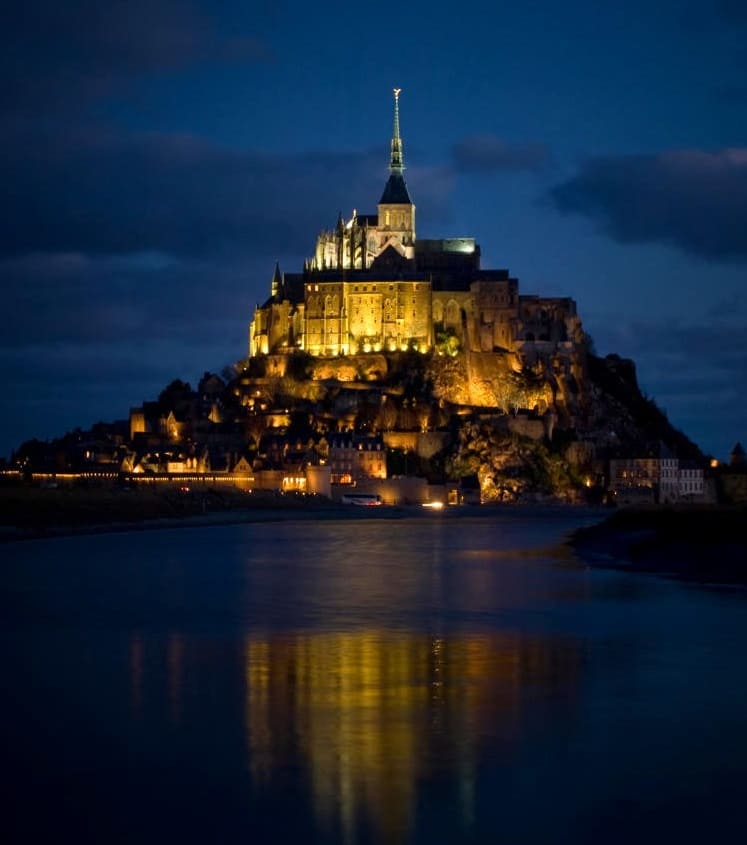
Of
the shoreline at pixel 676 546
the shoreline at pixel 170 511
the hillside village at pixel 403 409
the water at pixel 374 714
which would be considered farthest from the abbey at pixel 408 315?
the water at pixel 374 714

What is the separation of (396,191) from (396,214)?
7.70 ft

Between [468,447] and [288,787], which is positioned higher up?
[468,447]

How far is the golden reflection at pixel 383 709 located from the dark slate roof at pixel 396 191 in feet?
267

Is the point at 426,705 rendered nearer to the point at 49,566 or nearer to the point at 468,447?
the point at 49,566

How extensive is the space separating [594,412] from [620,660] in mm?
71731

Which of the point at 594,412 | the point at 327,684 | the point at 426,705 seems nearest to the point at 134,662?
the point at 327,684

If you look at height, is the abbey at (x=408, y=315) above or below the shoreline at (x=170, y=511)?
above

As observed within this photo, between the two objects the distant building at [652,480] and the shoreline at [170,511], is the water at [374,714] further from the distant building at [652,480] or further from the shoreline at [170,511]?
the distant building at [652,480]

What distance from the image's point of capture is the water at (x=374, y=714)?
11336 mm

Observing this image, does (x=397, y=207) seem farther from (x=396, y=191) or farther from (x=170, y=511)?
(x=170, y=511)

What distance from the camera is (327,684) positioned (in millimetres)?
17609

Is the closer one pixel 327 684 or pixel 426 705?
pixel 426 705

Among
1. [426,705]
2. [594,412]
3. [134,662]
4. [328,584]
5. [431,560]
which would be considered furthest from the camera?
[594,412]

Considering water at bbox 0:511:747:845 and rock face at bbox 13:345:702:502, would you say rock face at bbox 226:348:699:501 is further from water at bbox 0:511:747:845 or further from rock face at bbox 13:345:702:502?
water at bbox 0:511:747:845
